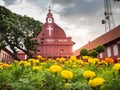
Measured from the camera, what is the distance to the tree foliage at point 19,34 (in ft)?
120

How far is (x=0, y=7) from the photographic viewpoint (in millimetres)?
32281

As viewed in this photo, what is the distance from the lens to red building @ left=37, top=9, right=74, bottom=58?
140ft

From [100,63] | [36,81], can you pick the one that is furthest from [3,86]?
[100,63]

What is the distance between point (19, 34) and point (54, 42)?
258 inches

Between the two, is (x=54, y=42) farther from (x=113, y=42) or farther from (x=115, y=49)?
(x=115, y=49)

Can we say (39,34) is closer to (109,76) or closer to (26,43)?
(26,43)

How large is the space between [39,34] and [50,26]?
233 cm

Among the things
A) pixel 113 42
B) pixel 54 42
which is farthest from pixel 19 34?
pixel 113 42

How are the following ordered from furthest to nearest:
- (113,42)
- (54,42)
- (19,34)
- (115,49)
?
1. (54,42)
2. (19,34)
3. (113,42)
4. (115,49)

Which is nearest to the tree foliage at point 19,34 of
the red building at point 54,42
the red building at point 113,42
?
the red building at point 54,42

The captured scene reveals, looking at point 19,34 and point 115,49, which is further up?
point 19,34

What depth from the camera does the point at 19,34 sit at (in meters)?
38.7

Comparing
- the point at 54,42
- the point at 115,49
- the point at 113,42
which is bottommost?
the point at 115,49

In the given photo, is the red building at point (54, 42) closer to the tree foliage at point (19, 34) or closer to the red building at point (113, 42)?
the tree foliage at point (19, 34)
